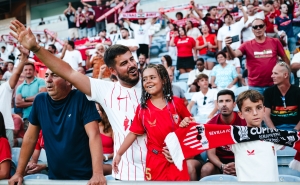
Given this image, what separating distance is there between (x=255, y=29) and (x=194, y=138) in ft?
11.0

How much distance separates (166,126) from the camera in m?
2.67

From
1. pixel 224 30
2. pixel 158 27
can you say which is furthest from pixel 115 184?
pixel 158 27

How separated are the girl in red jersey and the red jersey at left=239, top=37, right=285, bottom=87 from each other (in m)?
3.23

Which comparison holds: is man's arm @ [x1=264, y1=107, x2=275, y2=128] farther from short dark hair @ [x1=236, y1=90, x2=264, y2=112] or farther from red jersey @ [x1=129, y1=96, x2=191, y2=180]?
red jersey @ [x1=129, y1=96, x2=191, y2=180]

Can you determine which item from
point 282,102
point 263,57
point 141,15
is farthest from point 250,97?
point 141,15

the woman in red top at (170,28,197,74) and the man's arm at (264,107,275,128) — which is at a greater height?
the woman in red top at (170,28,197,74)

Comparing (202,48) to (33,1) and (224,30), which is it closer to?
(224,30)

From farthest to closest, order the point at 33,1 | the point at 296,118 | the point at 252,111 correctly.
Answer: the point at 33,1
the point at 296,118
the point at 252,111

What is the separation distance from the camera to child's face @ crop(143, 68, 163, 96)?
2736 millimetres

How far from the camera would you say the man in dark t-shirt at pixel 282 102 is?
182 inches

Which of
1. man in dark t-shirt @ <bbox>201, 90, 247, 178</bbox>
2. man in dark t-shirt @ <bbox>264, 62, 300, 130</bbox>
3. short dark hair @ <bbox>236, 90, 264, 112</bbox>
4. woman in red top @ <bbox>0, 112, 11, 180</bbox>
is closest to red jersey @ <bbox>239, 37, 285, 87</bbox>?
man in dark t-shirt @ <bbox>264, 62, 300, 130</bbox>

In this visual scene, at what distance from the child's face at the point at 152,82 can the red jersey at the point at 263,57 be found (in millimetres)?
3239

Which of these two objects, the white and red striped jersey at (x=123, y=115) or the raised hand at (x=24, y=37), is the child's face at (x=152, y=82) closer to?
the white and red striped jersey at (x=123, y=115)

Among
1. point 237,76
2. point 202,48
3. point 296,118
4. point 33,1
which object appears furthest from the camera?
point 33,1
